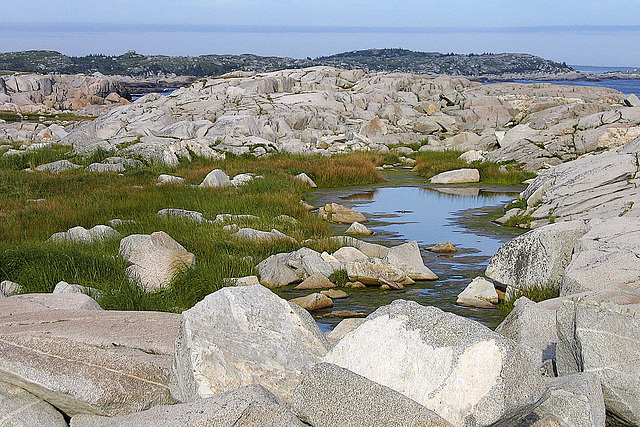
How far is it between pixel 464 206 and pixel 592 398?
509 inches

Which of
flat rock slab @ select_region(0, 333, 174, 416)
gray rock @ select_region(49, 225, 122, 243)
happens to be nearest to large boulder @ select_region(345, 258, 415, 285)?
gray rock @ select_region(49, 225, 122, 243)

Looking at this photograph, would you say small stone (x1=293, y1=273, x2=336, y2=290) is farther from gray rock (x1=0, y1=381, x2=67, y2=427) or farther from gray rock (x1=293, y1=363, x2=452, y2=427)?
gray rock (x1=293, y1=363, x2=452, y2=427)

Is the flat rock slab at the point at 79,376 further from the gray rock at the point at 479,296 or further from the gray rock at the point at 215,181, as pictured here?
the gray rock at the point at 215,181

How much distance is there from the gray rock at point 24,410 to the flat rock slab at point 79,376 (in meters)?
0.04

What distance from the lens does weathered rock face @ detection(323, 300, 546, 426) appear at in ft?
10.4

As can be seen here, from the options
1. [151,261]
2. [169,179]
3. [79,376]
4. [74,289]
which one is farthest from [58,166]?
[79,376]

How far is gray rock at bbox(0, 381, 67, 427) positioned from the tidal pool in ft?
13.0

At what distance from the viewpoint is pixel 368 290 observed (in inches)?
355

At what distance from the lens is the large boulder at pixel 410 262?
9.52m

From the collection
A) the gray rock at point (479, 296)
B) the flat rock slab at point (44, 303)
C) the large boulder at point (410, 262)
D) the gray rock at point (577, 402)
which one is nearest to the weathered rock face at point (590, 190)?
the large boulder at point (410, 262)

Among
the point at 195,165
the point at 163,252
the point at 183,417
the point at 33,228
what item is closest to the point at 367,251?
the point at 163,252

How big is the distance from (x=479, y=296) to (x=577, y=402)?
469cm

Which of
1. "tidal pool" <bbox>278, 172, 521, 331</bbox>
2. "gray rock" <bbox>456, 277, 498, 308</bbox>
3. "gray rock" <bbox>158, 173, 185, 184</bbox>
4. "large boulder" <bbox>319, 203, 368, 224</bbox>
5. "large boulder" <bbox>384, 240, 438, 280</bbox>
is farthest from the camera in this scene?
"gray rock" <bbox>158, 173, 185, 184</bbox>

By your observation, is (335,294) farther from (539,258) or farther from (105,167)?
(105,167)
